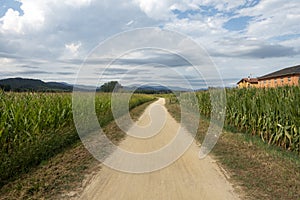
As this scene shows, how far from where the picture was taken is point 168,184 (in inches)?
219

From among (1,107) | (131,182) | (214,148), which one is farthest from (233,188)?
(1,107)

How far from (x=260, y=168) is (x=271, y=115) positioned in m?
4.00

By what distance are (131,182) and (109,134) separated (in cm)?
687

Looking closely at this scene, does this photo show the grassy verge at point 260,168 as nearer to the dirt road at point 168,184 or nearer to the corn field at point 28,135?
the dirt road at point 168,184

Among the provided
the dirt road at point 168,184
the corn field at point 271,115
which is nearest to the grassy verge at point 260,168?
the dirt road at point 168,184

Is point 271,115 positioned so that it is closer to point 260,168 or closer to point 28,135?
point 260,168

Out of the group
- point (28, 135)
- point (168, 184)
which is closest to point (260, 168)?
point (168, 184)

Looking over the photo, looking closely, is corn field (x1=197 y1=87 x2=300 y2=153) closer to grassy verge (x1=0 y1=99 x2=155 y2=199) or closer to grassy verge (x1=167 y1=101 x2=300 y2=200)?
grassy verge (x1=167 y1=101 x2=300 y2=200)

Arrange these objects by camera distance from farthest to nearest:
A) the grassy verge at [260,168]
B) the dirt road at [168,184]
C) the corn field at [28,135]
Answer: the corn field at [28,135]
the grassy verge at [260,168]
the dirt road at [168,184]

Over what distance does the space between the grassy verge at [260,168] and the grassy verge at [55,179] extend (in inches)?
124

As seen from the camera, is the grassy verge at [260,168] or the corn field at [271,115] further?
the corn field at [271,115]

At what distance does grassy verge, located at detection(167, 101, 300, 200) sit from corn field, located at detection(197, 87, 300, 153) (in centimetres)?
56

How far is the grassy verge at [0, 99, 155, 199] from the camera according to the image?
4965mm

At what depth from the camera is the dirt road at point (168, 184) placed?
4.91 m
